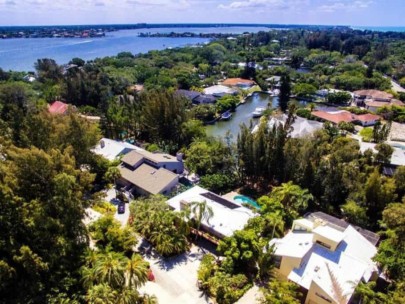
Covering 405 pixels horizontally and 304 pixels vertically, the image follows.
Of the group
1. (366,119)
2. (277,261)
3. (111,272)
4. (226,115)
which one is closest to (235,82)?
(226,115)

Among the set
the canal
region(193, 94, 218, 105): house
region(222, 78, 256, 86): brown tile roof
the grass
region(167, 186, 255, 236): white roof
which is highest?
region(222, 78, 256, 86): brown tile roof

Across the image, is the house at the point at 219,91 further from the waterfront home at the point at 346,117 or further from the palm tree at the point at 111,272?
the palm tree at the point at 111,272

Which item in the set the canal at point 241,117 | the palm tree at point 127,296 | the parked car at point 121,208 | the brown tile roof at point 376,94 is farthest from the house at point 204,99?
the palm tree at point 127,296

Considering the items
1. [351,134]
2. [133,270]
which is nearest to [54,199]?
[133,270]

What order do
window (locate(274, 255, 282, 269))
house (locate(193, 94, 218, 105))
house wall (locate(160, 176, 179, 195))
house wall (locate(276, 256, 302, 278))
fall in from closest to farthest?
house wall (locate(276, 256, 302, 278))
window (locate(274, 255, 282, 269))
house wall (locate(160, 176, 179, 195))
house (locate(193, 94, 218, 105))

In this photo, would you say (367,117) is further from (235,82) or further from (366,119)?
(235,82)

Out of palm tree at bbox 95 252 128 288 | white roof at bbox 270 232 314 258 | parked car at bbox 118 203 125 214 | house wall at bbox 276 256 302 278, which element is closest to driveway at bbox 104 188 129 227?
parked car at bbox 118 203 125 214

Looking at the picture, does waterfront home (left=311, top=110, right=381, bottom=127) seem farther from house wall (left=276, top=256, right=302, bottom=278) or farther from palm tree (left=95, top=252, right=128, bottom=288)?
palm tree (left=95, top=252, right=128, bottom=288)
